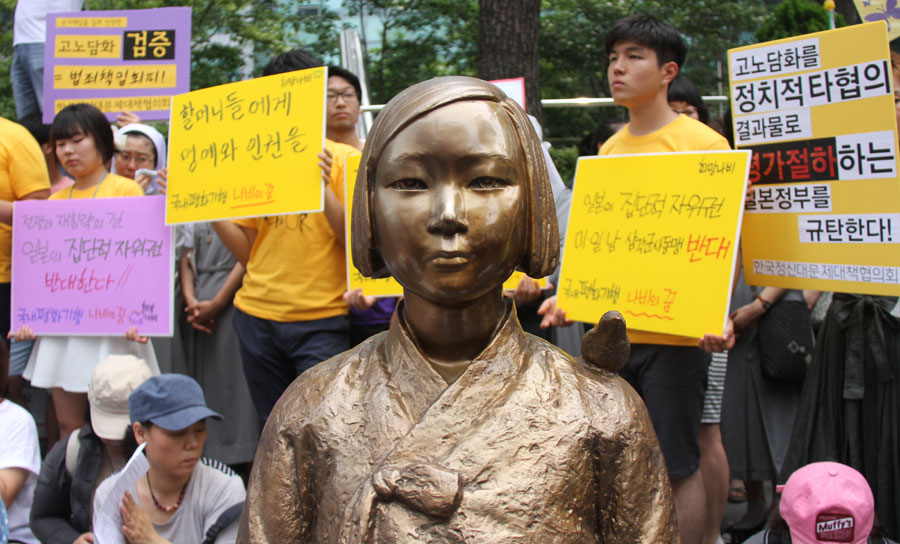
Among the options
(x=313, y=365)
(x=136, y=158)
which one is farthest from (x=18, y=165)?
(x=313, y=365)

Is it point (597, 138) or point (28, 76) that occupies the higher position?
point (28, 76)

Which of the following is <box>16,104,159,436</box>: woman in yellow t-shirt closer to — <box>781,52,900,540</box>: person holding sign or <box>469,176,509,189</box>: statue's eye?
<box>781,52,900,540</box>: person holding sign

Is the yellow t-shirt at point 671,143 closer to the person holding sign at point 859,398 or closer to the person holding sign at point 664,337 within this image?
the person holding sign at point 664,337

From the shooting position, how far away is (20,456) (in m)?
4.26

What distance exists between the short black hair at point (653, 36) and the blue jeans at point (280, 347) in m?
1.84

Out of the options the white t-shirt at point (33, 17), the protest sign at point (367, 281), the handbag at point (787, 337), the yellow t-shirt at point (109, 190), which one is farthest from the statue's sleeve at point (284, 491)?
the white t-shirt at point (33, 17)

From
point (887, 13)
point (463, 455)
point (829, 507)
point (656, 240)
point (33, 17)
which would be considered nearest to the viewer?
point (463, 455)

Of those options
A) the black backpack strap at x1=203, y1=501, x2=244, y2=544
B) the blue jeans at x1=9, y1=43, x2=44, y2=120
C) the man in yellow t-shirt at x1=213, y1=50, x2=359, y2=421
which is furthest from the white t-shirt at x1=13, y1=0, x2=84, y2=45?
the black backpack strap at x1=203, y1=501, x2=244, y2=544

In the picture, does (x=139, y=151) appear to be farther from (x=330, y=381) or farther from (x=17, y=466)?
(x=330, y=381)

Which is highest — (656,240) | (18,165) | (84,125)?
(84,125)

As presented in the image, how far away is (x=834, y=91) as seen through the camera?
3.84 m

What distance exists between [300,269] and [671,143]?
5.86ft

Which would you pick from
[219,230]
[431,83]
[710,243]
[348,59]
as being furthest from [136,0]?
[431,83]

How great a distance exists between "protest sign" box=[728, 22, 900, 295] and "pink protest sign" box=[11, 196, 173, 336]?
2.98 metres
